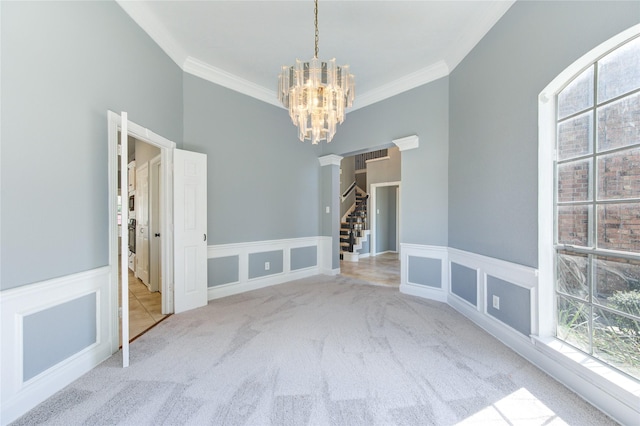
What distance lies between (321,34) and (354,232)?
5.42 meters

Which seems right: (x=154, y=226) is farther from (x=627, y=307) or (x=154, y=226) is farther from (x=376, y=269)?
(x=627, y=307)

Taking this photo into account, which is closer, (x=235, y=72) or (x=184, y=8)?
(x=184, y=8)

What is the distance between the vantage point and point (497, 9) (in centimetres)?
254

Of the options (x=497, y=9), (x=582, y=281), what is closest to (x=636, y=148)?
(x=582, y=281)

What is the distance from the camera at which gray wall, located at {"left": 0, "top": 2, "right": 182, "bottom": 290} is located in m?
1.60

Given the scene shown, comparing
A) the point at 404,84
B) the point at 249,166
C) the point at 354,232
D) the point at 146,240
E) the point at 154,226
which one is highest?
the point at 404,84

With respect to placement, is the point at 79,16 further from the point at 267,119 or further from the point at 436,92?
the point at 436,92

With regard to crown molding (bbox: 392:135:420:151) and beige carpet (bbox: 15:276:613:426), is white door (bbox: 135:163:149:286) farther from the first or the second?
crown molding (bbox: 392:135:420:151)

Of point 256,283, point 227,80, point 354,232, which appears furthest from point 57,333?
point 354,232

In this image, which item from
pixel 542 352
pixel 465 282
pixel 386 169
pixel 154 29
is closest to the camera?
pixel 542 352

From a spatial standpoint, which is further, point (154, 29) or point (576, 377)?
point (154, 29)

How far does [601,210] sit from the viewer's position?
5.84 feet

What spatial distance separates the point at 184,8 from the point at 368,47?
215 cm

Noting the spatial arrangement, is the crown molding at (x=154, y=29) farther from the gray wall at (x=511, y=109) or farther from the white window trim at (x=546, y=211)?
the white window trim at (x=546, y=211)
